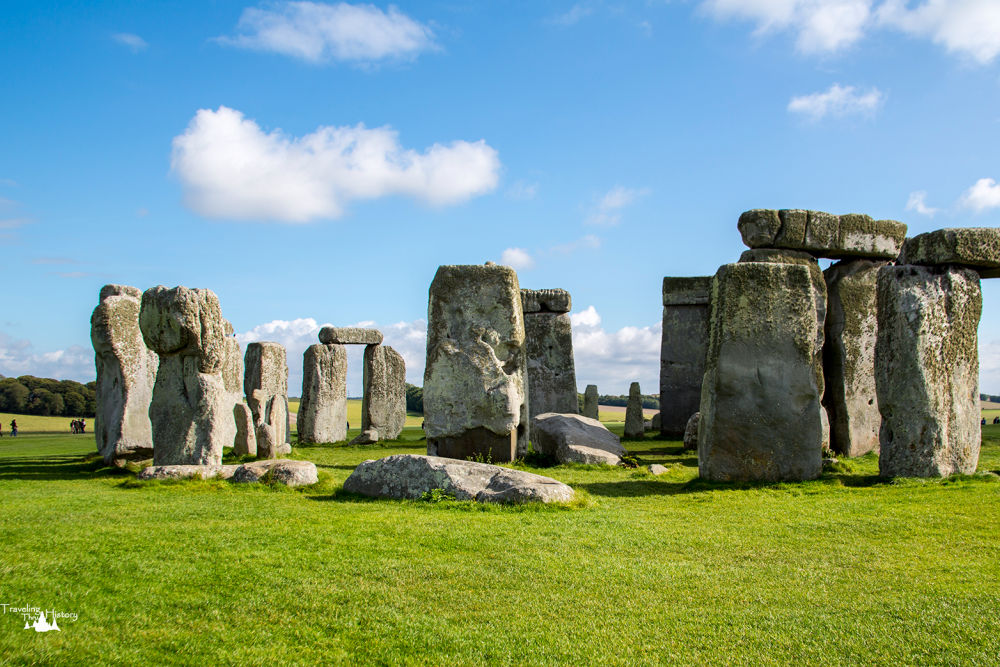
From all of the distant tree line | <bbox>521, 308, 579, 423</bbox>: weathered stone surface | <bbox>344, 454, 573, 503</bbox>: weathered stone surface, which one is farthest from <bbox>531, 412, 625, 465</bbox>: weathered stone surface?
the distant tree line

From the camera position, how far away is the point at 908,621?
4484mm

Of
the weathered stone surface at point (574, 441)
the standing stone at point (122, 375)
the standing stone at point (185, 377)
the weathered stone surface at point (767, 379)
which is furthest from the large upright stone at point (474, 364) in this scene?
the standing stone at point (122, 375)

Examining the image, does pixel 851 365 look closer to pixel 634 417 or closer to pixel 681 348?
pixel 681 348

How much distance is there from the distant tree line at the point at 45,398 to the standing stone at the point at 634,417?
27.0 meters

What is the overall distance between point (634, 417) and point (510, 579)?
563 inches

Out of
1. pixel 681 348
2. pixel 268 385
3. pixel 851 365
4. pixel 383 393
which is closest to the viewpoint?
pixel 851 365

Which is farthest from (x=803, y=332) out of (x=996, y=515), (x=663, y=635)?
(x=663, y=635)

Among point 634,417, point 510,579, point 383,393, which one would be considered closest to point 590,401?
point 634,417

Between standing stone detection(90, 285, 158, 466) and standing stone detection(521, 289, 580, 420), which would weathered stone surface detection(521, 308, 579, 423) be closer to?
standing stone detection(521, 289, 580, 420)

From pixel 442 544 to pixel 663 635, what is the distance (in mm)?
2293

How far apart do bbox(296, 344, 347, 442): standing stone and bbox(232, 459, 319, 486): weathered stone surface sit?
977cm

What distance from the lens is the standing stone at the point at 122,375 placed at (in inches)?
519

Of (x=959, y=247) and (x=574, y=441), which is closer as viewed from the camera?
(x=959, y=247)

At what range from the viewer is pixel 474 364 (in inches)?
495
